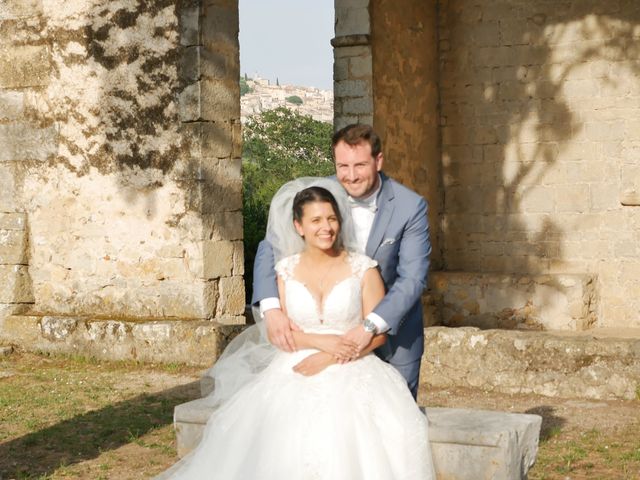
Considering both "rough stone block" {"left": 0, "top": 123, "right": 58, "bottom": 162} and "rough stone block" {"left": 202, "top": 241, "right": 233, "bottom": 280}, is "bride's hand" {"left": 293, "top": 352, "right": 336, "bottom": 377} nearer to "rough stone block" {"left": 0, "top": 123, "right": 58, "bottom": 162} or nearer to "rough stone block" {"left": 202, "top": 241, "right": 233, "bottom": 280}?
"rough stone block" {"left": 202, "top": 241, "right": 233, "bottom": 280}

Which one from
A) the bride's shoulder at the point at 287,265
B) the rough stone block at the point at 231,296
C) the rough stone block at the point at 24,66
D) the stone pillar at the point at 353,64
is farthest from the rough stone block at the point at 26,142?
the bride's shoulder at the point at 287,265

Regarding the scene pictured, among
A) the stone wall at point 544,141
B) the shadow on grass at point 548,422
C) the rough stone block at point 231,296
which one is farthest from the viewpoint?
the stone wall at point 544,141

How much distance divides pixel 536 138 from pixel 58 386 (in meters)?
5.64

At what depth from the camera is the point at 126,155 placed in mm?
8320

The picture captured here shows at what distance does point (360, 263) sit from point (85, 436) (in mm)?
2612

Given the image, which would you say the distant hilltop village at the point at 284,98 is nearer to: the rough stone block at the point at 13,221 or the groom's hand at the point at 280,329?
the rough stone block at the point at 13,221

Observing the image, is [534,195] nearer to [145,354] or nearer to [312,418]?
[145,354]

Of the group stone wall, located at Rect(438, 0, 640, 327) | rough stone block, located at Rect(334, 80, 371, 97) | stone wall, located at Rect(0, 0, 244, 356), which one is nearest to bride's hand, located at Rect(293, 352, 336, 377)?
stone wall, located at Rect(0, 0, 244, 356)

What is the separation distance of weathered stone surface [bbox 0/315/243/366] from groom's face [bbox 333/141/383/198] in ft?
13.1

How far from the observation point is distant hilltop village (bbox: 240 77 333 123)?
3349 inches

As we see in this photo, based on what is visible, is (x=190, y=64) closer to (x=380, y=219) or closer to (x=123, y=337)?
(x=123, y=337)

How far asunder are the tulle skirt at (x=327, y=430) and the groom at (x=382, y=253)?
0.14 m

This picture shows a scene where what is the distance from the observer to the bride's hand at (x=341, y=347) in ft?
11.7

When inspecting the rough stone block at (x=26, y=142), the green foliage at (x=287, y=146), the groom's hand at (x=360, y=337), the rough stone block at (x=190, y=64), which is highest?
the green foliage at (x=287, y=146)
